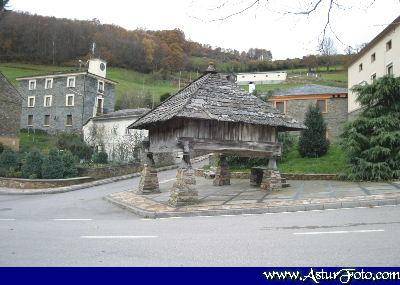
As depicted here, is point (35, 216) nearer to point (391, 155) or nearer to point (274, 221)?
point (274, 221)

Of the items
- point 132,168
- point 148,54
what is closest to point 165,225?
point 132,168

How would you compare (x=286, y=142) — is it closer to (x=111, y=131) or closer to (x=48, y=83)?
(x=111, y=131)

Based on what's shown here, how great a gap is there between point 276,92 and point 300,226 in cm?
3161

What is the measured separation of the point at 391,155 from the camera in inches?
717

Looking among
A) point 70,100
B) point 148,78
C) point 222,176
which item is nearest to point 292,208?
point 222,176

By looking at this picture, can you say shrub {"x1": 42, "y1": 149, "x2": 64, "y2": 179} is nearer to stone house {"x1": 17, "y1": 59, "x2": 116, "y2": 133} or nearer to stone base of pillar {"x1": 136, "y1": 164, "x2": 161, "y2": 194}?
stone base of pillar {"x1": 136, "y1": 164, "x2": 161, "y2": 194}

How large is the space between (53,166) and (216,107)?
1496cm

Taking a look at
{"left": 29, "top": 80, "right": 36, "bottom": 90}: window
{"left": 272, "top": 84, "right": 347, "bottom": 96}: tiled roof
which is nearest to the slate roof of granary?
{"left": 272, "top": 84, "right": 347, "bottom": 96}: tiled roof

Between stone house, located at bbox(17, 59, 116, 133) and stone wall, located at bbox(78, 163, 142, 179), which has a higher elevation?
stone house, located at bbox(17, 59, 116, 133)

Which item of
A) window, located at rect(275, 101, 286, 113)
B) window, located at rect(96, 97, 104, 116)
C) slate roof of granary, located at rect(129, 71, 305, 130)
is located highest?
window, located at rect(96, 97, 104, 116)

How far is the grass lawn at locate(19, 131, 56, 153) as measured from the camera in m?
42.0

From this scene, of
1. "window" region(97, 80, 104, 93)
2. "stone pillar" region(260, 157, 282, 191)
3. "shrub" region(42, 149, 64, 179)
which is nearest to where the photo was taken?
"stone pillar" region(260, 157, 282, 191)

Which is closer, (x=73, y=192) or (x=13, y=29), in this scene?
(x=73, y=192)

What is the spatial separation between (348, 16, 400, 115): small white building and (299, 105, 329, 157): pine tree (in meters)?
3.24
